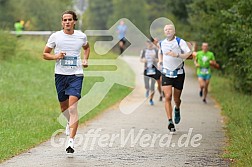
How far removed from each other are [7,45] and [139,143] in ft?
65.6

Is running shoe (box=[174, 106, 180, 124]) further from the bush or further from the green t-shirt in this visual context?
the bush

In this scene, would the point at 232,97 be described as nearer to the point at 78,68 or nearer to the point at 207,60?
the point at 207,60

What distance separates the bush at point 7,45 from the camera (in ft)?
102

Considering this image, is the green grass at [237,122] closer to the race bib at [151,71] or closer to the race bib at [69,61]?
the race bib at [151,71]

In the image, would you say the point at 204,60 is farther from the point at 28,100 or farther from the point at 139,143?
the point at 139,143

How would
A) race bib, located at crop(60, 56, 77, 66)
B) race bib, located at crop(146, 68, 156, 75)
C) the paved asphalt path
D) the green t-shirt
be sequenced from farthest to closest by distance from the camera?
the green t-shirt < race bib, located at crop(146, 68, 156, 75) < race bib, located at crop(60, 56, 77, 66) < the paved asphalt path

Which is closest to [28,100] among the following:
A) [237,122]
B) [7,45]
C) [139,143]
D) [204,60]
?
[204,60]

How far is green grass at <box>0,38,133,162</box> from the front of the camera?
12999 millimetres

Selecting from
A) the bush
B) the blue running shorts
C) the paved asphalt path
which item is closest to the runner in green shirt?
the paved asphalt path

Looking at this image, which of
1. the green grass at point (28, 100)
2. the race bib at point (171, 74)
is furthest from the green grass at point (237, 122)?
the green grass at point (28, 100)

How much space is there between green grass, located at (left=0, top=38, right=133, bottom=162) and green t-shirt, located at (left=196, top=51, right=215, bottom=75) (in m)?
2.74

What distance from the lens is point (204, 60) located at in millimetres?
23172

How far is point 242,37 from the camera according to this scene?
55.0ft

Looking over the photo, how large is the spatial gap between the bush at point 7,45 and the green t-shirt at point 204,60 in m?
10.2
